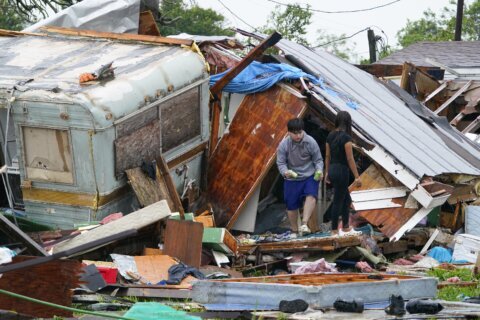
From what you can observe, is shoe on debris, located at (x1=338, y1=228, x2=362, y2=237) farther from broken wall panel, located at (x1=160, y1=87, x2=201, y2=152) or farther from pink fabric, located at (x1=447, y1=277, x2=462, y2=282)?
broken wall panel, located at (x1=160, y1=87, x2=201, y2=152)

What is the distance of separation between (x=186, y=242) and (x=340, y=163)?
2455 millimetres

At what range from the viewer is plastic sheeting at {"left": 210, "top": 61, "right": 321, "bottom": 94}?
14.0m

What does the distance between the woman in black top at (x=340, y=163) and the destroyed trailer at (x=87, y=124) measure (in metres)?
2.21

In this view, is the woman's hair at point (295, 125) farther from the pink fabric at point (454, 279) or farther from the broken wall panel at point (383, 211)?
the pink fabric at point (454, 279)

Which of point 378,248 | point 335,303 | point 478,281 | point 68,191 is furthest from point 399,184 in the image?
point 335,303

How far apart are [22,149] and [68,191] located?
2.48 ft

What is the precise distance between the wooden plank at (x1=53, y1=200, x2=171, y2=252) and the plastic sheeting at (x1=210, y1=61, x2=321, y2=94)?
11.1ft

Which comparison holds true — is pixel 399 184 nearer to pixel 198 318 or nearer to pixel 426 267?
pixel 426 267

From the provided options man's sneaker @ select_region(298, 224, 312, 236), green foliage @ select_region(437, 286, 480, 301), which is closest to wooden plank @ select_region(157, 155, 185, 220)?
man's sneaker @ select_region(298, 224, 312, 236)

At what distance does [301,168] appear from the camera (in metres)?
12.7

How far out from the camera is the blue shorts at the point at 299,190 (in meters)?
12.8

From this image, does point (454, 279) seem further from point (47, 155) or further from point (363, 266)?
point (47, 155)

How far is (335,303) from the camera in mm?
7887

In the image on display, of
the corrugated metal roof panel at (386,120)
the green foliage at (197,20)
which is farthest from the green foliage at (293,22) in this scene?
the corrugated metal roof panel at (386,120)
